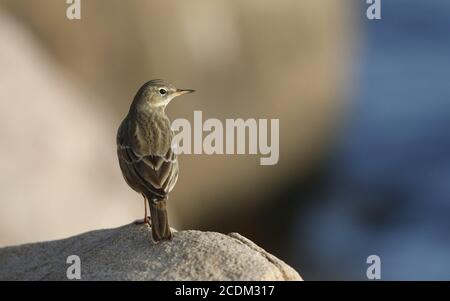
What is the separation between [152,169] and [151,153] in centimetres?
26

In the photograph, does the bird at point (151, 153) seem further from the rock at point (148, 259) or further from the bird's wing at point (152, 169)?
the rock at point (148, 259)

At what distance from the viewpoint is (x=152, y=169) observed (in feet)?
29.4

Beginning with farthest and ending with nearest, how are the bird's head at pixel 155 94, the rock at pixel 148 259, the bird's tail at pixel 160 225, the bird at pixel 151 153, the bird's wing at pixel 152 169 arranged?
1. the bird's head at pixel 155 94
2. the bird's wing at pixel 152 169
3. the bird at pixel 151 153
4. the bird's tail at pixel 160 225
5. the rock at pixel 148 259

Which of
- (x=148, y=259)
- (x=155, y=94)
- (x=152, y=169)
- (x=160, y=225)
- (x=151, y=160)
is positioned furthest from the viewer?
(x=155, y=94)

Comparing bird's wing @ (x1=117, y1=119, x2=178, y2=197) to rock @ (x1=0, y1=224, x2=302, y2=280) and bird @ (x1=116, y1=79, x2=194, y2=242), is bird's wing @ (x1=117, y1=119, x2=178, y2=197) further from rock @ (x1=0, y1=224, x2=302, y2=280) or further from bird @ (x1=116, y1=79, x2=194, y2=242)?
rock @ (x1=0, y1=224, x2=302, y2=280)

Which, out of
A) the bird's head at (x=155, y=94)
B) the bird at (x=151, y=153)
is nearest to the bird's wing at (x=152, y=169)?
the bird at (x=151, y=153)

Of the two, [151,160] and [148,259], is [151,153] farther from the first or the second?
[148,259]

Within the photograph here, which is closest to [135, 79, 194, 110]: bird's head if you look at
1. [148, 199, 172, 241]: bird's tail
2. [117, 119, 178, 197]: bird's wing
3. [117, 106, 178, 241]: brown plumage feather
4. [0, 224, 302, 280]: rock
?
[117, 106, 178, 241]: brown plumage feather

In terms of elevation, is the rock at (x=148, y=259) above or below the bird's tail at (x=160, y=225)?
below

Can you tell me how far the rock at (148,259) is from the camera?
8.12 metres

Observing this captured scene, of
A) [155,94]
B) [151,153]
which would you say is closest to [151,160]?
[151,153]

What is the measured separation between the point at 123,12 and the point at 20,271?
7.66 meters

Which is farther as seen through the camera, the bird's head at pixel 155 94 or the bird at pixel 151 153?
the bird's head at pixel 155 94
